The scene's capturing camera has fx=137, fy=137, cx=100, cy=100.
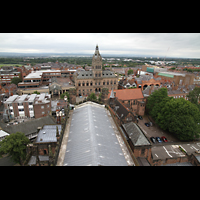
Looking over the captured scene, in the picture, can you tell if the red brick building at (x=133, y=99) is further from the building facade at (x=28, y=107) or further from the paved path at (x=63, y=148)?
the paved path at (x=63, y=148)

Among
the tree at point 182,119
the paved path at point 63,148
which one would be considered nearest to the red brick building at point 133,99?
the tree at point 182,119

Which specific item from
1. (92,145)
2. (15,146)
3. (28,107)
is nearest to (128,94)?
(28,107)

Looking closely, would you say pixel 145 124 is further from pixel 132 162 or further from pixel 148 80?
pixel 148 80

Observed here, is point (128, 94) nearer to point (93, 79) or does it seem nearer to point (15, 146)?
point (93, 79)

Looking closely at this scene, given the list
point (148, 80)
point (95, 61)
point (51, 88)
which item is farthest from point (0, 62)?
point (148, 80)

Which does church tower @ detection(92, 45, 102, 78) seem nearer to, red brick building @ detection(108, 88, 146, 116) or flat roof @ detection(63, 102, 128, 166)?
red brick building @ detection(108, 88, 146, 116)

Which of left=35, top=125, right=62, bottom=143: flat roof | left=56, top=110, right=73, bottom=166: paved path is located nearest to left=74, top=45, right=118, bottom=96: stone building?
left=35, top=125, right=62, bottom=143: flat roof
